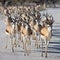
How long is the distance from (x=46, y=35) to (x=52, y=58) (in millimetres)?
999

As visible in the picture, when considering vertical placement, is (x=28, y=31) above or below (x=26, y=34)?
above

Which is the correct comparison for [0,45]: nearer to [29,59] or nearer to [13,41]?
[13,41]

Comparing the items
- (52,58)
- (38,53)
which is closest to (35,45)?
(38,53)

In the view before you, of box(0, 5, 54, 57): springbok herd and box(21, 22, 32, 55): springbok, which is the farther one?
box(21, 22, 32, 55): springbok

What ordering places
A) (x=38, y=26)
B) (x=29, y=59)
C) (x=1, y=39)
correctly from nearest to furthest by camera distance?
(x=29, y=59) < (x=38, y=26) < (x=1, y=39)

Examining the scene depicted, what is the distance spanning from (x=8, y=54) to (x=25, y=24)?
4.54 ft

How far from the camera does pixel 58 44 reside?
18812mm

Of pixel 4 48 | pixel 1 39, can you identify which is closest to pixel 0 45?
pixel 4 48

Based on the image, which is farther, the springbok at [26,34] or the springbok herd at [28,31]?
the springbok at [26,34]

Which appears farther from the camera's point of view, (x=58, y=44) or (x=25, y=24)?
(x=58, y=44)

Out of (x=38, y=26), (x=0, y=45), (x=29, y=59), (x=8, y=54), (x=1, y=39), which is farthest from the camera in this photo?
(x=1, y=39)

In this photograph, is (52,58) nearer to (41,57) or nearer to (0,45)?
(41,57)

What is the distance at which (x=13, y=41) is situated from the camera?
56.1 ft

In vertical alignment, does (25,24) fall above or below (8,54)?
above
